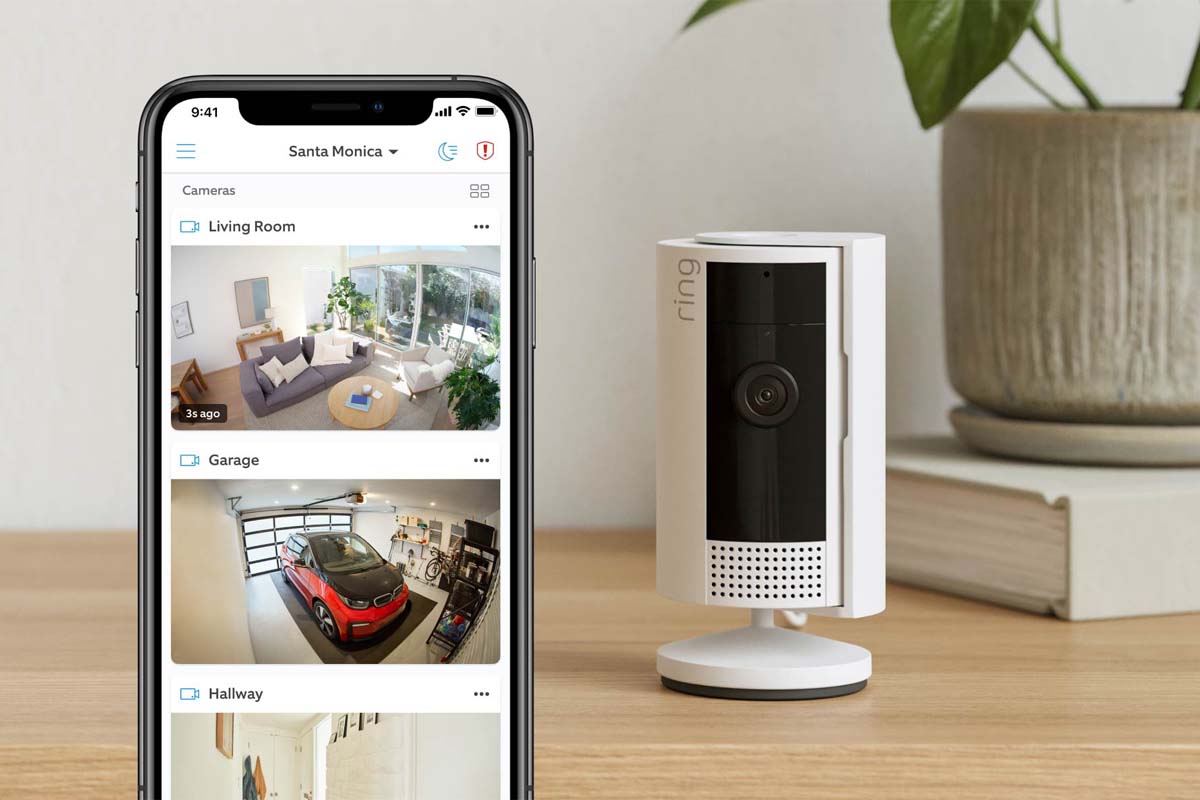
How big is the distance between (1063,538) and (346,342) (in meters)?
0.37

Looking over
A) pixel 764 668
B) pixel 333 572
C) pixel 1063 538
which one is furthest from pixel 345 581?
pixel 1063 538

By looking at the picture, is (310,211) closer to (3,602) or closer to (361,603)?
(361,603)

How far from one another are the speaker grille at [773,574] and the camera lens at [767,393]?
0.17 feet

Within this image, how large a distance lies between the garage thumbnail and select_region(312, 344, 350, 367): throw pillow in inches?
1.7

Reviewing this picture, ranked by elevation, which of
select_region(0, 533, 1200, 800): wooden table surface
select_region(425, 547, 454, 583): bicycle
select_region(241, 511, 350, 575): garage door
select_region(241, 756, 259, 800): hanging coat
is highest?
select_region(241, 511, 350, 575): garage door

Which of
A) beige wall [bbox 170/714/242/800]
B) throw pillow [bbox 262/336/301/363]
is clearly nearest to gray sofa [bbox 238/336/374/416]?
throw pillow [bbox 262/336/301/363]

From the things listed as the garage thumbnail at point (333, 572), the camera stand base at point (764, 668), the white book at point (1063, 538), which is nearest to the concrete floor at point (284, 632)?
the garage thumbnail at point (333, 572)

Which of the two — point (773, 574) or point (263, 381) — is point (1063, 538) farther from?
point (263, 381)

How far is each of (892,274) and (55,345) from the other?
1.77 feet

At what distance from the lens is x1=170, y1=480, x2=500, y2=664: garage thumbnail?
1.65 ft

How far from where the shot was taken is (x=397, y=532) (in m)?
0.51

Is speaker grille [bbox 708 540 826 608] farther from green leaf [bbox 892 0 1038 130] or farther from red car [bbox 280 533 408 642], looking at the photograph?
green leaf [bbox 892 0 1038 130]

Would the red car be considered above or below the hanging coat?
above

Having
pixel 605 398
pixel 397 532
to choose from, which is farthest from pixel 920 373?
pixel 397 532
